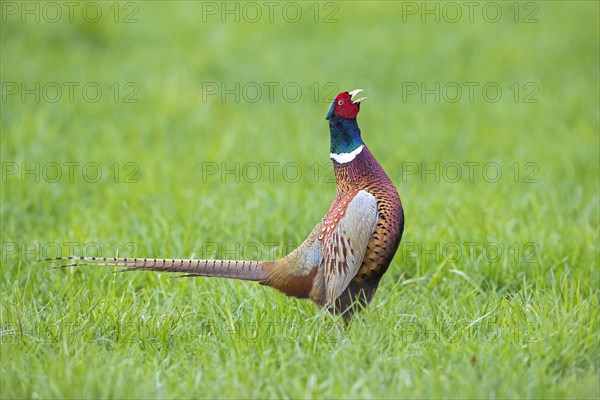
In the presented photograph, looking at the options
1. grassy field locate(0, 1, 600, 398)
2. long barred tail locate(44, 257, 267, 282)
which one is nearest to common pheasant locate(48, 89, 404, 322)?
long barred tail locate(44, 257, 267, 282)

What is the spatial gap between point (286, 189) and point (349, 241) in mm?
2540

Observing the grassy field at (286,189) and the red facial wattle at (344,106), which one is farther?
the red facial wattle at (344,106)

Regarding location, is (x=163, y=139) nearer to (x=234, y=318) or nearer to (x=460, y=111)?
(x=460, y=111)

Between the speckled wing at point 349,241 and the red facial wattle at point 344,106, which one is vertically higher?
the red facial wattle at point 344,106

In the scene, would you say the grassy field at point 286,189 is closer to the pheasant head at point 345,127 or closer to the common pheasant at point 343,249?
the common pheasant at point 343,249

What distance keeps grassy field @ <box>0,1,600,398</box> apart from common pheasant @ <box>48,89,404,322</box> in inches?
5.8

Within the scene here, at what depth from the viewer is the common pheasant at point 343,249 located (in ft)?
11.0

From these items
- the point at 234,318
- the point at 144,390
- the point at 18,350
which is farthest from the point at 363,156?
the point at 18,350

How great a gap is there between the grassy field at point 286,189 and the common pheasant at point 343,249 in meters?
0.15

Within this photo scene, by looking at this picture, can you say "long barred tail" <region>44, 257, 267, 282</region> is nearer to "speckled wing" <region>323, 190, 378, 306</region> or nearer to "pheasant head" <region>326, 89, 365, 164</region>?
"speckled wing" <region>323, 190, 378, 306</region>

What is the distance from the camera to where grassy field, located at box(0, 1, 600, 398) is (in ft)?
10.2

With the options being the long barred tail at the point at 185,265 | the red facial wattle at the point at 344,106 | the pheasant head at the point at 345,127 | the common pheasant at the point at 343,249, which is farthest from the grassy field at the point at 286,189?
the red facial wattle at the point at 344,106

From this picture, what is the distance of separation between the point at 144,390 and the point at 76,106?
5.08 metres

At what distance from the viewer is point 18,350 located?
314cm
